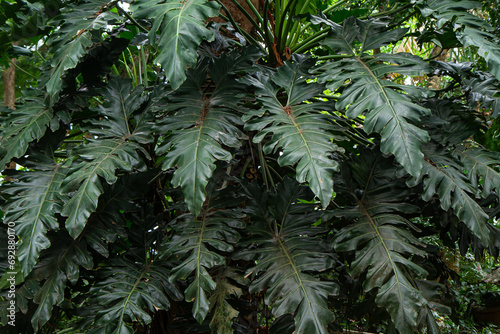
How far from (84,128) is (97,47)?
1.30ft

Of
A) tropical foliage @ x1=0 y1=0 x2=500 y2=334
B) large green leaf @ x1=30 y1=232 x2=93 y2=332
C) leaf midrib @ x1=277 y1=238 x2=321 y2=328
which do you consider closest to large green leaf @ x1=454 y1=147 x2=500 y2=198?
tropical foliage @ x1=0 y1=0 x2=500 y2=334

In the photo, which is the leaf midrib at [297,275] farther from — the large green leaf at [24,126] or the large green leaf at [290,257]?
the large green leaf at [24,126]

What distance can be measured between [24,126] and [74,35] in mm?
387

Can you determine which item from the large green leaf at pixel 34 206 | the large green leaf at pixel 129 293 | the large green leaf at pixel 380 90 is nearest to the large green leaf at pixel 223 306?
the large green leaf at pixel 129 293

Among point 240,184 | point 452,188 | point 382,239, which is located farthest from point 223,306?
point 452,188

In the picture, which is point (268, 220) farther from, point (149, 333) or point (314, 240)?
point (149, 333)

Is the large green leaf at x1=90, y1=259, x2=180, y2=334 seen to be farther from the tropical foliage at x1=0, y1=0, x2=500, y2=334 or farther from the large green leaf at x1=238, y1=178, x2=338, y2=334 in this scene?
the large green leaf at x1=238, y1=178, x2=338, y2=334

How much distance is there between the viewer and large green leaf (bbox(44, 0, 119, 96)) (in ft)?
4.24

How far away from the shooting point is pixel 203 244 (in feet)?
4.19

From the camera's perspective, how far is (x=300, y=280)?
1.20 m

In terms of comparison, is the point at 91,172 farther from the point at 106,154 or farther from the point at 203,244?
the point at 203,244

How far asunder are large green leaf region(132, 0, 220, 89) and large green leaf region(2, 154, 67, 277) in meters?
0.58

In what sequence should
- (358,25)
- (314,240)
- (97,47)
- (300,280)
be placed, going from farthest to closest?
1. (97,47)
2. (358,25)
3. (314,240)
4. (300,280)

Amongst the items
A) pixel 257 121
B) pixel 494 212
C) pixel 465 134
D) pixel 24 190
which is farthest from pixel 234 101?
pixel 494 212
